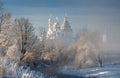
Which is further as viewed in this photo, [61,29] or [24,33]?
[61,29]

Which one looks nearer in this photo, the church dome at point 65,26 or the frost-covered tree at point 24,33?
the frost-covered tree at point 24,33

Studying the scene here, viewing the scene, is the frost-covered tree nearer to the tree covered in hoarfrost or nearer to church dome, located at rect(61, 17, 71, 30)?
the tree covered in hoarfrost

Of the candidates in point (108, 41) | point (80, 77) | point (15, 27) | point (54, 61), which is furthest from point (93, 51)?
point (108, 41)

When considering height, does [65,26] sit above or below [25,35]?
below

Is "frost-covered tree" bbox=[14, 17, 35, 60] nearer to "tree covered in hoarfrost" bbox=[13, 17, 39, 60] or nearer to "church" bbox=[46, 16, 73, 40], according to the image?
"tree covered in hoarfrost" bbox=[13, 17, 39, 60]

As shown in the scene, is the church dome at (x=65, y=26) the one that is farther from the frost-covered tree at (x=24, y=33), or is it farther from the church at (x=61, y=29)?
the frost-covered tree at (x=24, y=33)

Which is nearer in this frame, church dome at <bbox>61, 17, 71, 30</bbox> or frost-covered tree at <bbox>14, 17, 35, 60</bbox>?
frost-covered tree at <bbox>14, 17, 35, 60</bbox>

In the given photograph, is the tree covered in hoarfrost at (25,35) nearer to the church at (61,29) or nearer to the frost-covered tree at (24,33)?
the frost-covered tree at (24,33)

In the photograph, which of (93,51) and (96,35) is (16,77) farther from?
(96,35)

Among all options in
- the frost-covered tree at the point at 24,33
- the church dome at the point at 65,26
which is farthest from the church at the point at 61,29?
the frost-covered tree at the point at 24,33

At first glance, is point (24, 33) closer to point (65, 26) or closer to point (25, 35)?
point (25, 35)

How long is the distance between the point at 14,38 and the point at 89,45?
2780cm

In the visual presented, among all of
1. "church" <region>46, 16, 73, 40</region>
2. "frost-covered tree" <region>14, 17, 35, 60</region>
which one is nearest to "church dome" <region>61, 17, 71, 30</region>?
"church" <region>46, 16, 73, 40</region>

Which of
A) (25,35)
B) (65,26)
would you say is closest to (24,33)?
(25,35)
